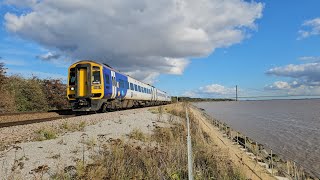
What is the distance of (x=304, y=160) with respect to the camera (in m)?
15.4

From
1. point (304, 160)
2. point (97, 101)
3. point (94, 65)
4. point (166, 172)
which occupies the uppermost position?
point (94, 65)

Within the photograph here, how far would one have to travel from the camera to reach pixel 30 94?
26875 millimetres

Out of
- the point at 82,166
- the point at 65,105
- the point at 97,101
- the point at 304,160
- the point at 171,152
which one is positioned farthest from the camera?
the point at 65,105

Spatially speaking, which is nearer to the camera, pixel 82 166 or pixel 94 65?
pixel 82 166

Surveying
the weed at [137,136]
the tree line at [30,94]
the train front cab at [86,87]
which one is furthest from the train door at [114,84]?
the weed at [137,136]

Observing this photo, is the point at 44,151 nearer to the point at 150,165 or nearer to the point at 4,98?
the point at 150,165

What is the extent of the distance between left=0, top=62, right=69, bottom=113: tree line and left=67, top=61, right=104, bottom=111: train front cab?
20.3 feet

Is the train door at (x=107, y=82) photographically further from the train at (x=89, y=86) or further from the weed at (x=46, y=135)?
the weed at (x=46, y=135)

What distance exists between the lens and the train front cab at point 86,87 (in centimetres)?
1888

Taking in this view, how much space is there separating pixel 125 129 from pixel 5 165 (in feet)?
20.4

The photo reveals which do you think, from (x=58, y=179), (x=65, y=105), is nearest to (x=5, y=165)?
(x=58, y=179)

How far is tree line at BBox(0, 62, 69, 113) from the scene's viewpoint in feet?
76.4

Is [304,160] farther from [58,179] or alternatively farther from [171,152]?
[58,179]

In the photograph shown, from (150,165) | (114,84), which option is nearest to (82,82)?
(114,84)
